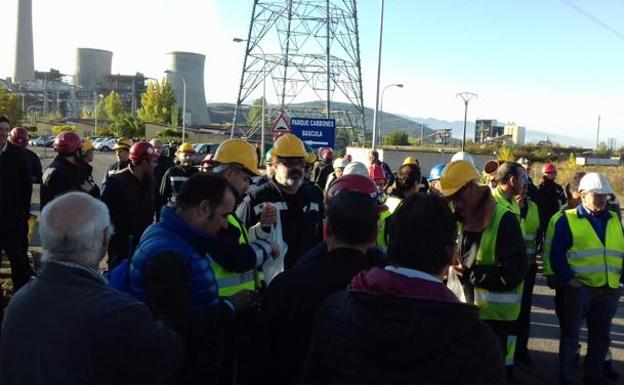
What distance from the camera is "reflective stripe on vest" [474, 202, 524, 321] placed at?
3359 millimetres

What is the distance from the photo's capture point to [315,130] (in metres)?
13.8

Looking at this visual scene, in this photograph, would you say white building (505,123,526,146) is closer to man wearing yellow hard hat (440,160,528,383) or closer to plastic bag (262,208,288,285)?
man wearing yellow hard hat (440,160,528,383)

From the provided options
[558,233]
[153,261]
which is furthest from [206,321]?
[558,233]

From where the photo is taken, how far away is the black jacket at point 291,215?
4.10 metres

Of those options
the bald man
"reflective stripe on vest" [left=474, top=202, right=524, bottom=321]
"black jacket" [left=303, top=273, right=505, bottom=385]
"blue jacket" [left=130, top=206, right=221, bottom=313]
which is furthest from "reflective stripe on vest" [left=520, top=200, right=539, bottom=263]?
the bald man

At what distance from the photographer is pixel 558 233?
4340 mm

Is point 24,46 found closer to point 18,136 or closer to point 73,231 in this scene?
point 18,136

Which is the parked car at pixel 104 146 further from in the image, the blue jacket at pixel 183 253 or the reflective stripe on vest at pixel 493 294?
the blue jacket at pixel 183 253

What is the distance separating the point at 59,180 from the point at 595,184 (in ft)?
16.1

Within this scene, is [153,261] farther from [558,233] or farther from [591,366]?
[591,366]

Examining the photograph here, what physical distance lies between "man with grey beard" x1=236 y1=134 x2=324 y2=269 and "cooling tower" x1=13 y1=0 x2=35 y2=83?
118 m

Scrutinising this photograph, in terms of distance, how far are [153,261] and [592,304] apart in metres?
3.65

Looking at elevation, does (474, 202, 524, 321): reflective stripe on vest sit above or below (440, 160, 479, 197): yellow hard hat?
below

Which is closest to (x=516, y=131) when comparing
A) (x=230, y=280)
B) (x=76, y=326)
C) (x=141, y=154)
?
(x=141, y=154)
